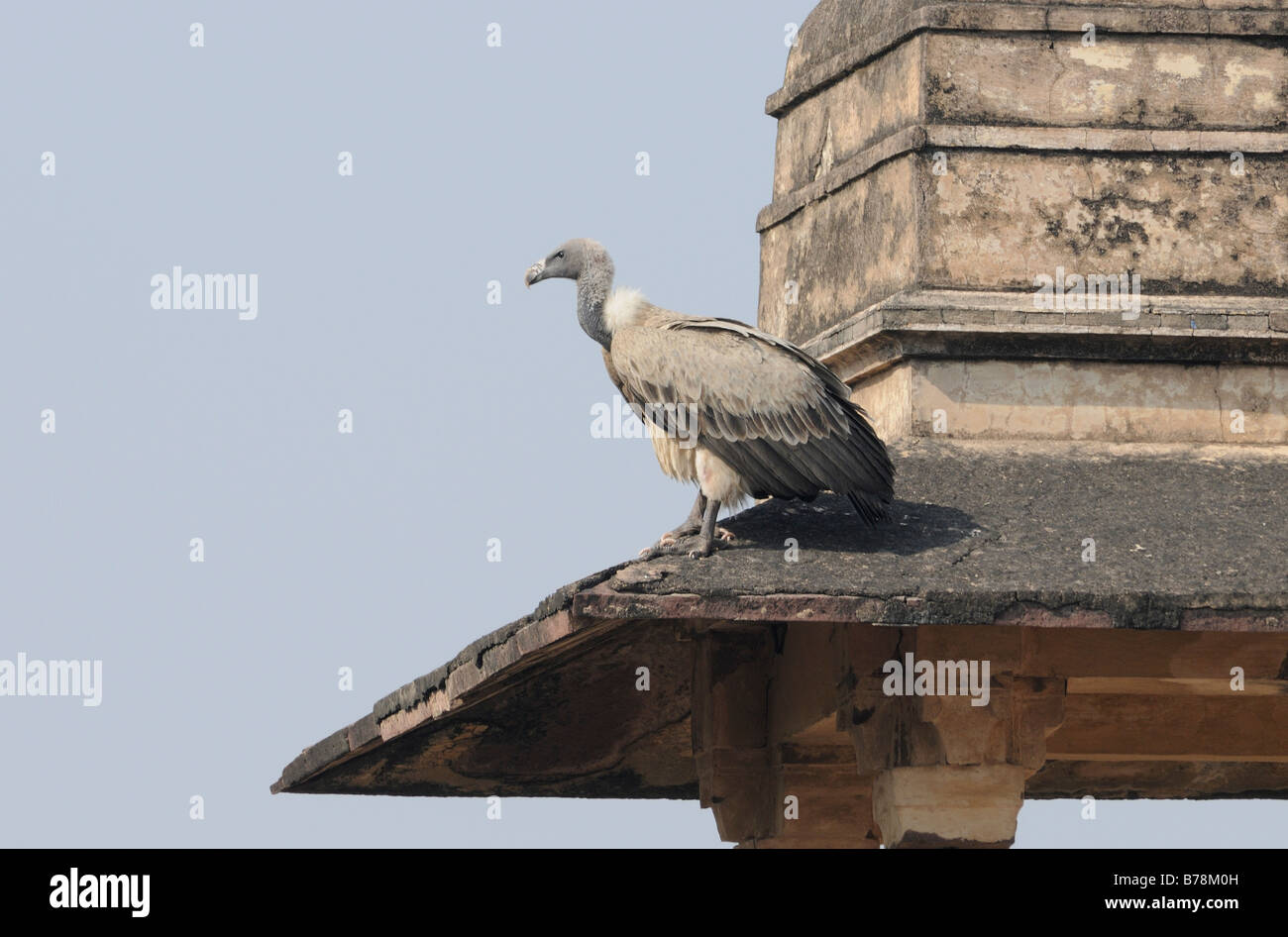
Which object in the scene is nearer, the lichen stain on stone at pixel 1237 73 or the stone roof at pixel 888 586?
the stone roof at pixel 888 586

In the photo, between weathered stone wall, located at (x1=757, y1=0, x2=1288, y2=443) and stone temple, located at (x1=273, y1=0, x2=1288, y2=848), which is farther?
weathered stone wall, located at (x1=757, y1=0, x2=1288, y2=443)

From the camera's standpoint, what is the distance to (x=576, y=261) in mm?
13070

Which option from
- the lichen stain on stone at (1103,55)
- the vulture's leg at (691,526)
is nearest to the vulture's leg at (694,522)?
the vulture's leg at (691,526)

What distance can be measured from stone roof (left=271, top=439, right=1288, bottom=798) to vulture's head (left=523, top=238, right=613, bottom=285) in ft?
5.18

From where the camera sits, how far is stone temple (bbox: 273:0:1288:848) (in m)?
13.1

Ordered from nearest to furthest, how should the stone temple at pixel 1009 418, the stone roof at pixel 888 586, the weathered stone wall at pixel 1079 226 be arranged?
the stone roof at pixel 888 586, the stone temple at pixel 1009 418, the weathered stone wall at pixel 1079 226

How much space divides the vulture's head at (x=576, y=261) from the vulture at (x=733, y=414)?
20 cm

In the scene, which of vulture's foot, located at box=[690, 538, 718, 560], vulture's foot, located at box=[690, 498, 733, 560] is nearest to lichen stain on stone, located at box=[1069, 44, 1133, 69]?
vulture's foot, located at box=[690, 498, 733, 560]

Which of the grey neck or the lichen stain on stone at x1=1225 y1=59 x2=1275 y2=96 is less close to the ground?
the lichen stain on stone at x1=1225 y1=59 x2=1275 y2=96

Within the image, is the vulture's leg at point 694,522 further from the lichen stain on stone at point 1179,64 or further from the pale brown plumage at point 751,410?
the lichen stain on stone at point 1179,64

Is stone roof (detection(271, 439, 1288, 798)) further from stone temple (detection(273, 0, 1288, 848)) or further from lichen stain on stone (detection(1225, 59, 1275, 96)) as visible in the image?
lichen stain on stone (detection(1225, 59, 1275, 96))

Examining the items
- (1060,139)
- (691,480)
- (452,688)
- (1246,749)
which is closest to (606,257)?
(691,480)

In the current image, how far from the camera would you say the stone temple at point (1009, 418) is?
13.1 meters
